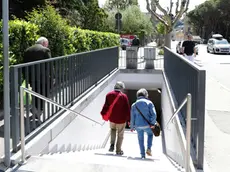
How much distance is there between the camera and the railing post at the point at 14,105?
4125 mm

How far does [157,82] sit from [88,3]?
55.4ft

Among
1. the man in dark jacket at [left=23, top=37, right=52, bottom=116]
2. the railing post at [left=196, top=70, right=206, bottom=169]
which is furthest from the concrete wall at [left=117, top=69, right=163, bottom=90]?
the railing post at [left=196, top=70, right=206, bottom=169]

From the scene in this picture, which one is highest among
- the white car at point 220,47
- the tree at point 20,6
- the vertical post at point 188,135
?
the tree at point 20,6

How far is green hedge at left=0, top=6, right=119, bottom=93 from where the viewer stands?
6.88m

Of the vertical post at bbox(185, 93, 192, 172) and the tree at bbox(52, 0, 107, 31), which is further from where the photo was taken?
the tree at bbox(52, 0, 107, 31)

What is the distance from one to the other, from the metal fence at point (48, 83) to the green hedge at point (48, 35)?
1176 mm

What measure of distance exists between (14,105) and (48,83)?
1402 millimetres

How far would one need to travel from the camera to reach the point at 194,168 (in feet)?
12.7

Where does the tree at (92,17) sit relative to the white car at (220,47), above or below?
above

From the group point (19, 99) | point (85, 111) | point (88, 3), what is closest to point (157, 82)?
point (85, 111)

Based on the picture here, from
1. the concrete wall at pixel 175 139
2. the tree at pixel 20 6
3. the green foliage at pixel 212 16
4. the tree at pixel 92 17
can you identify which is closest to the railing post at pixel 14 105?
the concrete wall at pixel 175 139

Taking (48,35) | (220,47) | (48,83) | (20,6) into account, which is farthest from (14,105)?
(220,47)

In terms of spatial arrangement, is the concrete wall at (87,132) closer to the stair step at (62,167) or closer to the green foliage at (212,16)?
the stair step at (62,167)

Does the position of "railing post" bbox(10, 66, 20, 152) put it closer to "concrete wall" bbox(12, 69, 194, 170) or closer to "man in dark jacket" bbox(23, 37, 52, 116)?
"concrete wall" bbox(12, 69, 194, 170)
